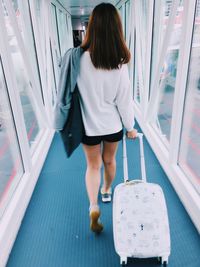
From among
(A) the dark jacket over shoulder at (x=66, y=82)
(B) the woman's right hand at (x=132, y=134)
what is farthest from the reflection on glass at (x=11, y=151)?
(B) the woman's right hand at (x=132, y=134)

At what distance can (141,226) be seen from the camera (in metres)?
1.38

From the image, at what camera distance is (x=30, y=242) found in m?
1.76

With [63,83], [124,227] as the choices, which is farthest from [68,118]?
[124,227]

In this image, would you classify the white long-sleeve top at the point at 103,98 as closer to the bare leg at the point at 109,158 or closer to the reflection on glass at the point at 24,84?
the bare leg at the point at 109,158

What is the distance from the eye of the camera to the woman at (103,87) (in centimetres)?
128

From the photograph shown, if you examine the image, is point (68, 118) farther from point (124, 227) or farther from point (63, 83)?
point (124, 227)

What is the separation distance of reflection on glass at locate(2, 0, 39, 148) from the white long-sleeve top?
1.01m

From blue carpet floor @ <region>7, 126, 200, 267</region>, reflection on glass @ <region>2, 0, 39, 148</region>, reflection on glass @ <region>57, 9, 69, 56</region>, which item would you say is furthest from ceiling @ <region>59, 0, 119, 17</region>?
blue carpet floor @ <region>7, 126, 200, 267</region>

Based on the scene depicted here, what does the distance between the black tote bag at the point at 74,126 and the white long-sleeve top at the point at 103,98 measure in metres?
0.03

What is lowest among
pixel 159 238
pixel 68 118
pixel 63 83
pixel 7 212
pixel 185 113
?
pixel 7 212

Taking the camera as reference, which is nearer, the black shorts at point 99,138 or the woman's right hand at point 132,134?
the black shorts at point 99,138

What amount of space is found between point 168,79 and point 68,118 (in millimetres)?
1810

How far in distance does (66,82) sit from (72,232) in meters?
1.18

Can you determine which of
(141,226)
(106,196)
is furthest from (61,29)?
(141,226)
